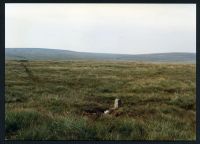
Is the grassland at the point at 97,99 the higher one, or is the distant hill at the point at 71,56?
the distant hill at the point at 71,56

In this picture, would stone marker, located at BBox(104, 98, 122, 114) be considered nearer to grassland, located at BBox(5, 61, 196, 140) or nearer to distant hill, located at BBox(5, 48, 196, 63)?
grassland, located at BBox(5, 61, 196, 140)

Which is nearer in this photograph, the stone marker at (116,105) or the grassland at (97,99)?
the grassland at (97,99)

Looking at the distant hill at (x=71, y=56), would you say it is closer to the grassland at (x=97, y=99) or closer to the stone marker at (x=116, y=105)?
the grassland at (x=97, y=99)

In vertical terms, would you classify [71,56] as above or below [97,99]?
above

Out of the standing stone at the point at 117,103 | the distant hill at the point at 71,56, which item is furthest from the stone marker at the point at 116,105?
the distant hill at the point at 71,56

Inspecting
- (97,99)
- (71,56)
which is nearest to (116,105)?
(97,99)

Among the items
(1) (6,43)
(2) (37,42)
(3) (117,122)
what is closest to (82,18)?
(2) (37,42)

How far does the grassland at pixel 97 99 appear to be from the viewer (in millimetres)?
6496

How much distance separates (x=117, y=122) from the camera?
6629 millimetres

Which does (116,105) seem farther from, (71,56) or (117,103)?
(71,56)

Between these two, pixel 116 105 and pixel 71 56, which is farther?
pixel 71 56

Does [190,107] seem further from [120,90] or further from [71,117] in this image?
[71,117]

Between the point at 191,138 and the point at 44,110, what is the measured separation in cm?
214

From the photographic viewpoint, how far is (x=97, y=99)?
6.89 m
